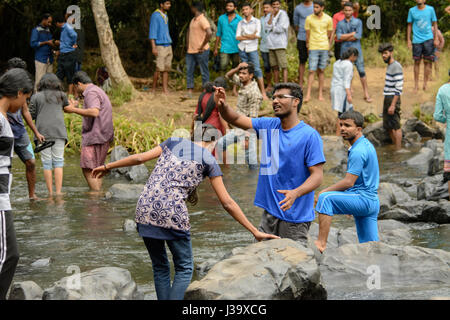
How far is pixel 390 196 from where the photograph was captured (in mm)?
9664

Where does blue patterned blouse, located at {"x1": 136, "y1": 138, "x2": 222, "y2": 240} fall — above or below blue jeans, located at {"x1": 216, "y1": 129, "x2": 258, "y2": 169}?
above

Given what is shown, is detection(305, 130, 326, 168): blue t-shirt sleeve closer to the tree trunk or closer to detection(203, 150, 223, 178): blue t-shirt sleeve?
detection(203, 150, 223, 178): blue t-shirt sleeve

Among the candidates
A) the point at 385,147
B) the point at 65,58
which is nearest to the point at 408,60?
the point at 385,147

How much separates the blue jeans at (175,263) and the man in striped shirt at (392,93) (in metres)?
8.41

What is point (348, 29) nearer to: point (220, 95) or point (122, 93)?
point (122, 93)

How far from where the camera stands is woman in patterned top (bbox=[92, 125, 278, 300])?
16.1 ft

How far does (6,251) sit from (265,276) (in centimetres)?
177

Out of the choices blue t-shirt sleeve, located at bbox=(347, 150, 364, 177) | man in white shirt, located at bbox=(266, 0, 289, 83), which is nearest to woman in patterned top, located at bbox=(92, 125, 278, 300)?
blue t-shirt sleeve, located at bbox=(347, 150, 364, 177)

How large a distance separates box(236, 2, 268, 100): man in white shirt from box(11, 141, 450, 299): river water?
4017 mm

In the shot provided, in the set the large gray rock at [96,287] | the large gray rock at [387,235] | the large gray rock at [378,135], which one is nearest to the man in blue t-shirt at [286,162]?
the large gray rock at [96,287]

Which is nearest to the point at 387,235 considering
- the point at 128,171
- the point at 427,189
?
the point at 427,189

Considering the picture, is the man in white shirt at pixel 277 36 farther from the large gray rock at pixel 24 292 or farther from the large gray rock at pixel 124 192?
the large gray rock at pixel 24 292

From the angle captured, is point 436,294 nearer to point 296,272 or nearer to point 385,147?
point 296,272
